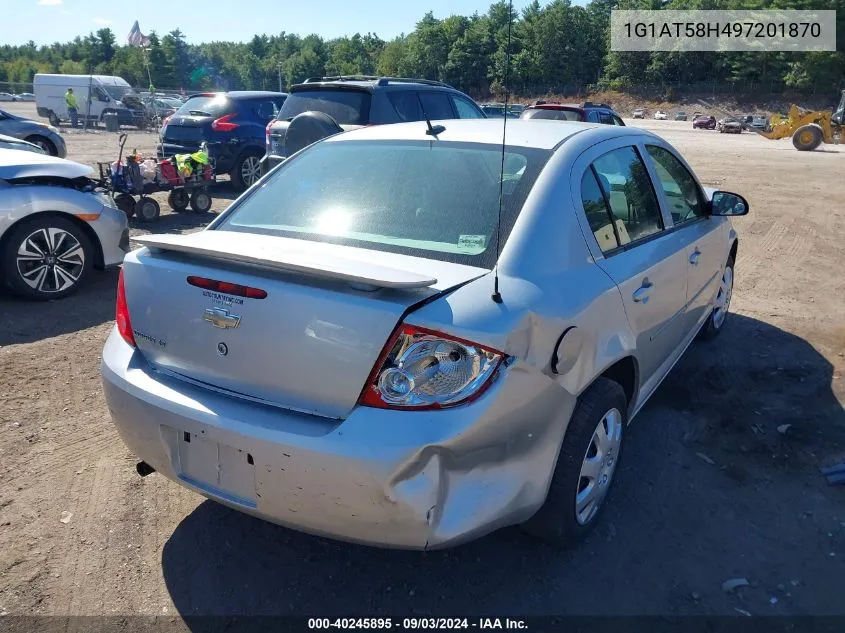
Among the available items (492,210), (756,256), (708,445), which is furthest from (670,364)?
(756,256)

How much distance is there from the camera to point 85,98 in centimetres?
3164

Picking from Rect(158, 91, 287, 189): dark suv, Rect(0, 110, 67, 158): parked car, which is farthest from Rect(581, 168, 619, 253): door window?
Rect(0, 110, 67, 158): parked car

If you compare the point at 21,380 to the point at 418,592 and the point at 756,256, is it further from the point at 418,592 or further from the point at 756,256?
the point at 756,256

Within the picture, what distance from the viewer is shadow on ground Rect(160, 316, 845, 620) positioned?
250cm

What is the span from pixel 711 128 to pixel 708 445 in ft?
168

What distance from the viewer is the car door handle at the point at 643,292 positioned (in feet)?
9.70

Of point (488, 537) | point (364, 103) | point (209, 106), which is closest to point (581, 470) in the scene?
point (488, 537)

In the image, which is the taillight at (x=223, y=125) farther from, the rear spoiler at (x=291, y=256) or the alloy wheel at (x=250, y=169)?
the rear spoiler at (x=291, y=256)

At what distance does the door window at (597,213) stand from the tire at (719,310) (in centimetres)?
231

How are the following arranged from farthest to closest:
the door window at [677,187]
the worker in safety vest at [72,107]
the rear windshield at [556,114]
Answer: the worker in safety vest at [72,107] → the rear windshield at [556,114] → the door window at [677,187]

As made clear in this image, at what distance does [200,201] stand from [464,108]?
427 centimetres

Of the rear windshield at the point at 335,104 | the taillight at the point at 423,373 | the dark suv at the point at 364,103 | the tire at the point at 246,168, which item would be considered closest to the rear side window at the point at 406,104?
the dark suv at the point at 364,103

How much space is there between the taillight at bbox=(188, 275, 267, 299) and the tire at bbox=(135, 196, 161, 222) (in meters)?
7.58

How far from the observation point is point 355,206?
286cm
